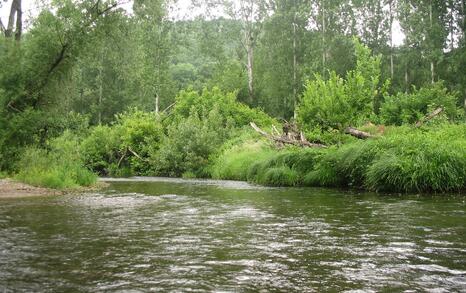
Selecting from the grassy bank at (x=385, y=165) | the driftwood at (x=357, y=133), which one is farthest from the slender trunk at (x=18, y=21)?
the driftwood at (x=357, y=133)

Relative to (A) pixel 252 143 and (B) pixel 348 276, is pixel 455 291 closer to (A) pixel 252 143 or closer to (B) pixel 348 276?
(B) pixel 348 276

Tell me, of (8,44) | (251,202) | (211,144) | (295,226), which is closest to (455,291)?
(295,226)

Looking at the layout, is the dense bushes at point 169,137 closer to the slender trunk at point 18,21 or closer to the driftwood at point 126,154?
the driftwood at point 126,154

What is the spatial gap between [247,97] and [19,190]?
108 feet

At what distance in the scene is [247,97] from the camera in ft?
148

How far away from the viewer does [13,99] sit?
1673cm

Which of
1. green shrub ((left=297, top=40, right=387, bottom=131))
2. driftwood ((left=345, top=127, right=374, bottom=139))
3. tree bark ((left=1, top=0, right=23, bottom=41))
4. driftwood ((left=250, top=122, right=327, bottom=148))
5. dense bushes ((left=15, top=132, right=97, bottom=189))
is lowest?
dense bushes ((left=15, top=132, right=97, bottom=189))

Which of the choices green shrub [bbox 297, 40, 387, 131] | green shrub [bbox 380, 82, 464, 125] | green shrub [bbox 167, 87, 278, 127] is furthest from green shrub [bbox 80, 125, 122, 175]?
green shrub [bbox 380, 82, 464, 125]

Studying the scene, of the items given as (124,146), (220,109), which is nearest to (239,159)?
(220,109)

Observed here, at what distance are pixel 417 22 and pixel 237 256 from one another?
137 feet

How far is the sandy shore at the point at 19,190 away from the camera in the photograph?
13164 millimetres

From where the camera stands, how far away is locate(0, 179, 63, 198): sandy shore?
13164 mm

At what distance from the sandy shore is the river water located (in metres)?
3.03

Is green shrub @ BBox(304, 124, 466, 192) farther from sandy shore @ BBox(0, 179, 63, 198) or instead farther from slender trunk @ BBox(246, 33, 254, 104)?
slender trunk @ BBox(246, 33, 254, 104)
